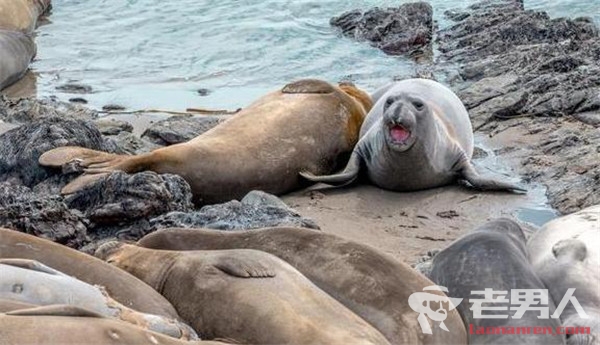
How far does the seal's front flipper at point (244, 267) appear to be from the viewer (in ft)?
15.4

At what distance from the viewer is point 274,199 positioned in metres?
7.25

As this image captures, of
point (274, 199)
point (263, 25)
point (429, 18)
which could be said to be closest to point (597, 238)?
point (274, 199)

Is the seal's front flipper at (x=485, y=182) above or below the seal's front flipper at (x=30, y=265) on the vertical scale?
below

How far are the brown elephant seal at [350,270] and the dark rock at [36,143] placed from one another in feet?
7.51

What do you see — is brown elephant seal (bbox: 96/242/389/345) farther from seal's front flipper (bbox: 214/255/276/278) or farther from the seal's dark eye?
the seal's dark eye

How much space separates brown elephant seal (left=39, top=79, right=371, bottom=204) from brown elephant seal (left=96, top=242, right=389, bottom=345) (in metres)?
2.17

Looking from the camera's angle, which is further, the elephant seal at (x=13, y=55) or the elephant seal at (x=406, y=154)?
the elephant seal at (x=13, y=55)

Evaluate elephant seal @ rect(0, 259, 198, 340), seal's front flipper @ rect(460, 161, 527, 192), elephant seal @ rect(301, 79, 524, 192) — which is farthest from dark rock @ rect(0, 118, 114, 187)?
elephant seal @ rect(0, 259, 198, 340)

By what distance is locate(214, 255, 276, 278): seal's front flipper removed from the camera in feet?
15.4

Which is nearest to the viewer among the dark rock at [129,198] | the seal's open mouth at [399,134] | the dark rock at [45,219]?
the dark rock at [45,219]

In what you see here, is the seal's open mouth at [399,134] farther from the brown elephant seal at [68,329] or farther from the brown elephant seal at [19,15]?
the brown elephant seal at [19,15]

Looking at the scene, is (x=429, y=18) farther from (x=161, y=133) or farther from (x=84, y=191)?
(x=84, y=191)

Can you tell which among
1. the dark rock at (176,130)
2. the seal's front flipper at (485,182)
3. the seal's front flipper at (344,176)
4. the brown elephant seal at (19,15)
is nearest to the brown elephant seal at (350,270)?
the seal's front flipper at (344,176)

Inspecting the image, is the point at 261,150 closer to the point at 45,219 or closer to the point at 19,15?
the point at 45,219
